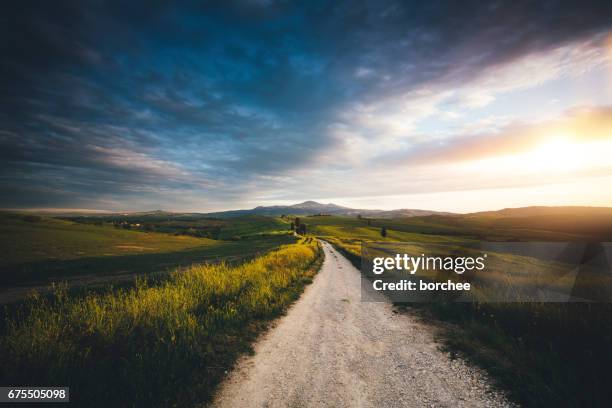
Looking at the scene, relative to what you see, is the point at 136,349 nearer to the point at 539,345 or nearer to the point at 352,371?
the point at 352,371

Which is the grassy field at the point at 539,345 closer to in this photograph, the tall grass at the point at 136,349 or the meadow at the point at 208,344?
the meadow at the point at 208,344

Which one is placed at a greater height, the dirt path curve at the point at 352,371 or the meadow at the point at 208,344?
the meadow at the point at 208,344

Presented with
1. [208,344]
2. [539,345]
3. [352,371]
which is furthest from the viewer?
[208,344]

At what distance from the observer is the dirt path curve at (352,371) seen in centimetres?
501

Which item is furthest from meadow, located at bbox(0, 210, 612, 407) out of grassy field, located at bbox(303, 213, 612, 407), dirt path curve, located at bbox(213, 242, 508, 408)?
dirt path curve, located at bbox(213, 242, 508, 408)

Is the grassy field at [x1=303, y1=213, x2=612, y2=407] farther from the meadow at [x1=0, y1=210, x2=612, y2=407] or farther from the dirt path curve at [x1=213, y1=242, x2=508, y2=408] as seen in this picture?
the dirt path curve at [x1=213, y1=242, x2=508, y2=408]

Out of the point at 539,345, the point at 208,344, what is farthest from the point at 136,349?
the point at 539,345

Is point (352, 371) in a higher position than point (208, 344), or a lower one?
lower

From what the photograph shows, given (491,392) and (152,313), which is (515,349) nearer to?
(491,392)

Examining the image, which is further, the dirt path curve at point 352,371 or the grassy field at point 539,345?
the dirt path curve at point 352,371

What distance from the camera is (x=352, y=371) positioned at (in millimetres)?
6145

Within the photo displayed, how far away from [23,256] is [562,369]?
4262cm

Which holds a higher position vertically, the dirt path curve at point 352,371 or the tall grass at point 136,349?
the tall grass at point 136,349

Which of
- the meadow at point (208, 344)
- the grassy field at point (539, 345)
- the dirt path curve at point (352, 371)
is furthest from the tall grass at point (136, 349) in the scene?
the grassy field at point (539, 345)
